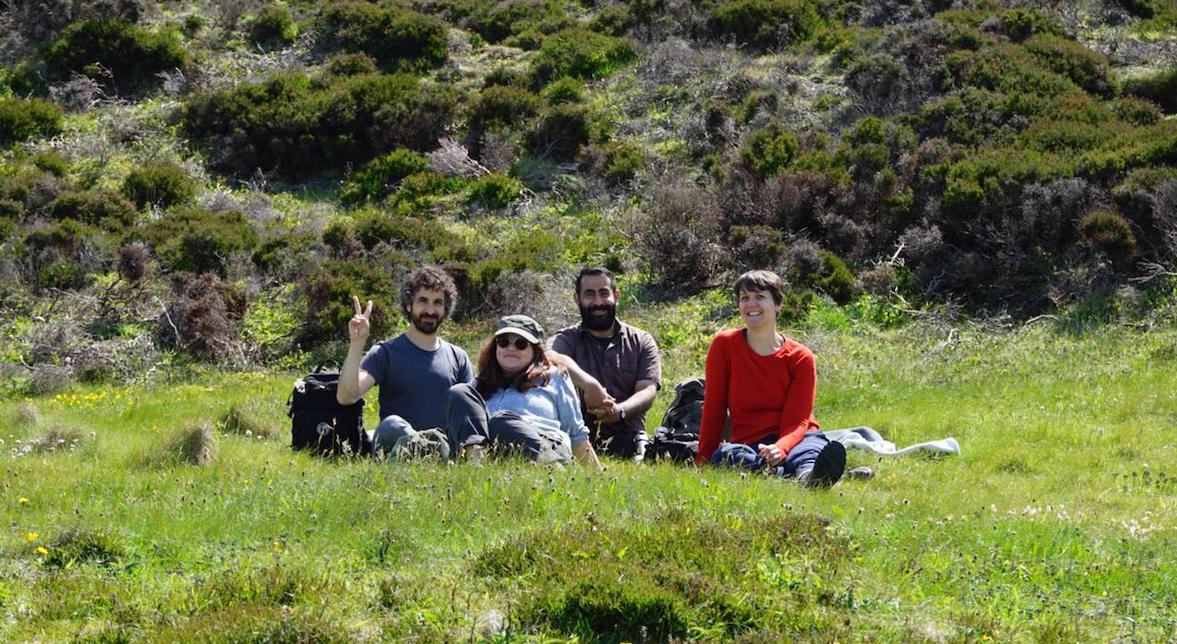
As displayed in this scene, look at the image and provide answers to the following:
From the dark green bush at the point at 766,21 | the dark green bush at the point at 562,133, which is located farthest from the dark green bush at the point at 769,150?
the dark green bush at the point at 766,21

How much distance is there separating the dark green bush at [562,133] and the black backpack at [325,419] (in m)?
12.4

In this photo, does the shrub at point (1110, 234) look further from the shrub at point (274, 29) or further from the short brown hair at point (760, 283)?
the shrub at point (274, 29)

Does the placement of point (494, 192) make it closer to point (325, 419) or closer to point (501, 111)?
point (501, 111)

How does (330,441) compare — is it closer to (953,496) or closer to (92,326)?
(953,496)

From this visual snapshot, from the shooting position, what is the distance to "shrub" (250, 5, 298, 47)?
25.5 m

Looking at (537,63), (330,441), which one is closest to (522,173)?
(537,63)

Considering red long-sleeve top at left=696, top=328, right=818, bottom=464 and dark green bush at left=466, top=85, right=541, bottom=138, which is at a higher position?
dark green bush at left=466, top=85, right=541, bottom=138

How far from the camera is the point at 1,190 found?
19.4m

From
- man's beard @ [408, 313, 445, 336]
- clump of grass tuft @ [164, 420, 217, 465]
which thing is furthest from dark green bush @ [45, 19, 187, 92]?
man's beard @ [408, 313, 445, 336]

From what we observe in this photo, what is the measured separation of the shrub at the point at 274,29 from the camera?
2548 cm

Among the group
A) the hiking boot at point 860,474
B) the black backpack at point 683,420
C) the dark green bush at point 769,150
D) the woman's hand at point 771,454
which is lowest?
the hiking boot at point 860,474

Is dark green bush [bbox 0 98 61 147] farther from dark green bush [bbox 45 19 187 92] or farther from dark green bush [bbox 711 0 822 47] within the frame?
dark green bush [bbox 711 0 822 47]

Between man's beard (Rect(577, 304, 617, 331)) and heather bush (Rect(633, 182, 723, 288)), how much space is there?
7.15 m

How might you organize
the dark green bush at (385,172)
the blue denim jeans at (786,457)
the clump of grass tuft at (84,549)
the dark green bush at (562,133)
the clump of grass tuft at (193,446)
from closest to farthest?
the clump of grass tuft at (84,549) → the blue denim jeans at (786,457) → the clump of grass tuft at (193,446) → the dark green bush at (385,172) → the dark green bush at (562,133)
